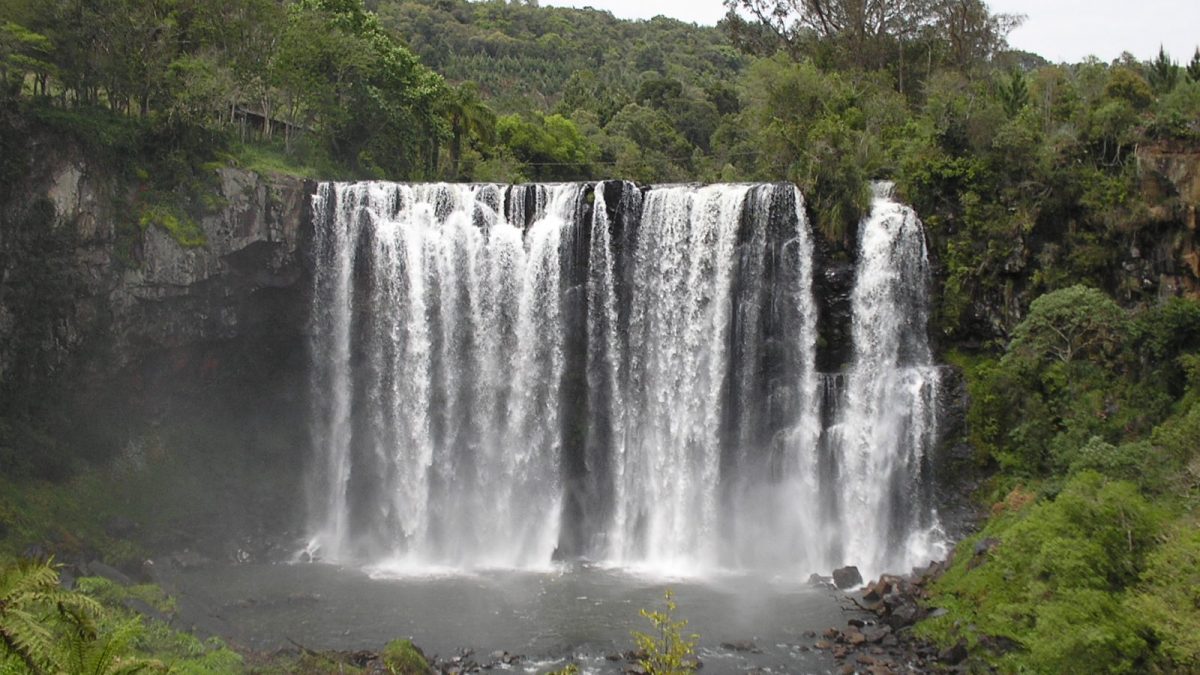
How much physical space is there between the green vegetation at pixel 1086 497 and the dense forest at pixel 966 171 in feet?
0.21

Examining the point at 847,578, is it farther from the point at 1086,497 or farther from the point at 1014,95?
the point at 1014,95

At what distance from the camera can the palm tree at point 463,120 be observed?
48.6m

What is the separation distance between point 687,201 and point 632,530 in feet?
36.5

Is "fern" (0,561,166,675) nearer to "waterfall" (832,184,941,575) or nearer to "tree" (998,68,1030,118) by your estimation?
"waterfall" (832,184,941,575)

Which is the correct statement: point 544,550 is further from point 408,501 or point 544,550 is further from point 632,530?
point 408,501

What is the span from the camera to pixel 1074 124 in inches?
1203

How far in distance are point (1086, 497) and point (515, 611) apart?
14.4 metres

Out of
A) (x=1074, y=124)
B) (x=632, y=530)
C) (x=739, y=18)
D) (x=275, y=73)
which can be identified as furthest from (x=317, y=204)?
(x=739, y=18)

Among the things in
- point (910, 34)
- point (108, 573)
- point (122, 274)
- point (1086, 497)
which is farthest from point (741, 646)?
point (910, 34)

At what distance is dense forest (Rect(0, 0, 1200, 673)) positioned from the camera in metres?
19.8

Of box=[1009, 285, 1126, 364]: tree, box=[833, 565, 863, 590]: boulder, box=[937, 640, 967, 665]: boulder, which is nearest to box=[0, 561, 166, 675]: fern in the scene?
box=[937, 640, 967, 665]: boulder

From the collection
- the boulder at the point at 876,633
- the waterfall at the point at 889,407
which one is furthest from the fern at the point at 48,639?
the waterfall at the point at 889,407

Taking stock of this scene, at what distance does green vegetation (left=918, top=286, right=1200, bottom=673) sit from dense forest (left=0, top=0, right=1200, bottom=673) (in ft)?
0.21

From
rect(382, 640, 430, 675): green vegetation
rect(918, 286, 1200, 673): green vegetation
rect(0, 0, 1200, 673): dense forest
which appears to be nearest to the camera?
rect(918, 286, 1200, 673): green vegetation
